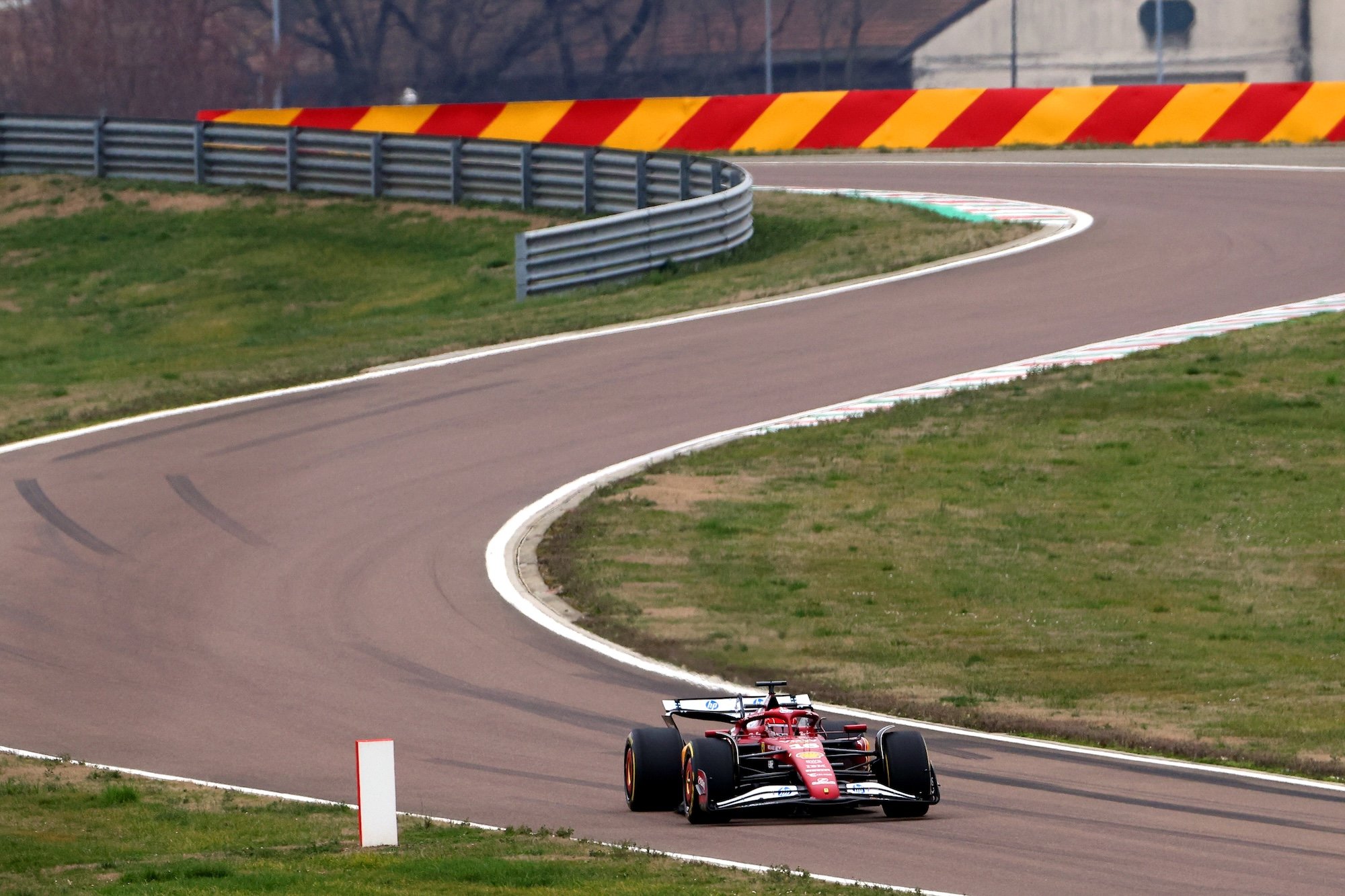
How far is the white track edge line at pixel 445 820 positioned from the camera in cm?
922

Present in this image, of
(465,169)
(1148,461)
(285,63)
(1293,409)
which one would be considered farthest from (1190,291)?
(285,63)

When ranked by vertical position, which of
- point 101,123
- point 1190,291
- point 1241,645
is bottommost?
point 1241,645

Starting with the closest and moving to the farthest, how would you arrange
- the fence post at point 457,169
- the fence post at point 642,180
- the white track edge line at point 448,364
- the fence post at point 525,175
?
the white track edge line at point 448,364 < the fence post at point 642,180 < the fence post at point 525,175 < the fence post at point 457,169

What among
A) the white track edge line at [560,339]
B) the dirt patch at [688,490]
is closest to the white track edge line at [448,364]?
the white track edge line at [560,339]

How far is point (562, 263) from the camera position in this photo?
1208 inches

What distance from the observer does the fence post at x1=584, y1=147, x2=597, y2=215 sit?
34.9 metres

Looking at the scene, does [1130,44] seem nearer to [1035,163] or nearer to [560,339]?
[1035,163]

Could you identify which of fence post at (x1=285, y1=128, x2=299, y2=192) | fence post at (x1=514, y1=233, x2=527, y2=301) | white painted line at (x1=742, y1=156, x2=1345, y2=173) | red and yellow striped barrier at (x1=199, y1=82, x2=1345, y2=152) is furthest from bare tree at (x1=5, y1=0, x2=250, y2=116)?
fence post at (x1=514, y1=233, x2=527, y2=301)

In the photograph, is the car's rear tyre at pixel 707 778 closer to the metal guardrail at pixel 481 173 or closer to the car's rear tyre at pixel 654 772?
the car's rear tyre at pixel 654 772

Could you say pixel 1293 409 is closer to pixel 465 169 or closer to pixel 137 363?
pixel 137 363

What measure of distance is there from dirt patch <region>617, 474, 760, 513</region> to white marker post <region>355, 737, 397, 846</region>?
9.23 meters

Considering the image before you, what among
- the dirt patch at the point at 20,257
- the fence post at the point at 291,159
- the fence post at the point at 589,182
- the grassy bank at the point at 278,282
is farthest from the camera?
the fence post at the point at 291,159

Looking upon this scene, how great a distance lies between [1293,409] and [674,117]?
2555cm

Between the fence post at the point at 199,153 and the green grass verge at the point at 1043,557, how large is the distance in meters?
21.1
